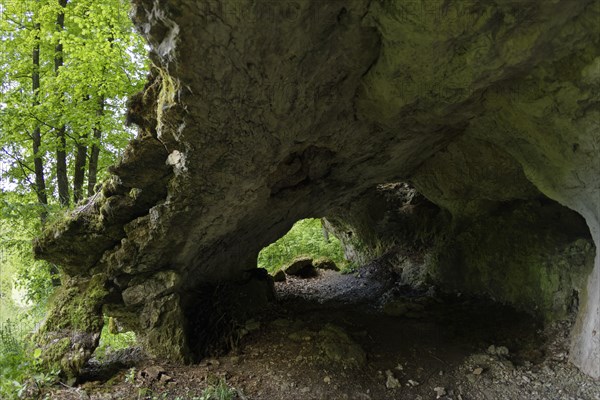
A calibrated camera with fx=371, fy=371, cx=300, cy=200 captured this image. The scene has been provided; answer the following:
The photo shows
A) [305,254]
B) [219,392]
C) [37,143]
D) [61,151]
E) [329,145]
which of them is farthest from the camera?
[305,254]

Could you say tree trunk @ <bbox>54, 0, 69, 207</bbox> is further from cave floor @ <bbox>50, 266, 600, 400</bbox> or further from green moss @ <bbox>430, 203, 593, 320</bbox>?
green moss @ <bbox>430, 203, 593, 320</bbox>

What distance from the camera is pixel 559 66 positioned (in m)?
3.30

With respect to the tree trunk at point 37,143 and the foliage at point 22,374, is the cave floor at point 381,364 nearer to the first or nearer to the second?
the foliage at point 22,374

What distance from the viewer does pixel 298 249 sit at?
14484mm

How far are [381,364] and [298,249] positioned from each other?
9701 millimetres

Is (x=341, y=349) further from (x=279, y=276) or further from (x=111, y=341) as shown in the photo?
(x=111, y=341)

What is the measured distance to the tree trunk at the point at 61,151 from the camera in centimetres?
962

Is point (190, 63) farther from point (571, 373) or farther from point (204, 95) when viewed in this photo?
point (571, 373)

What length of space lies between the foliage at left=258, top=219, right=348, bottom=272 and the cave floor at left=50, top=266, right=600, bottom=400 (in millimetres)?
7196

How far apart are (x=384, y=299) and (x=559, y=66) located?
18.5 ft

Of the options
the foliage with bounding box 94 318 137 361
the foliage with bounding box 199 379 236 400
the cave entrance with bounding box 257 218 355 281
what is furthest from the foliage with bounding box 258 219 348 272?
the foliage with bounding box 199 379 236 400

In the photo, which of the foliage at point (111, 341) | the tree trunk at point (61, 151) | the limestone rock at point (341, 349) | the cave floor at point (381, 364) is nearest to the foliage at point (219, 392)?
the cave floor at point (381, 364)

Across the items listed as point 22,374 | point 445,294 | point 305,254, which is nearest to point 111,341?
point 22,374

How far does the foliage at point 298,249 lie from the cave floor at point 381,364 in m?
7.20
